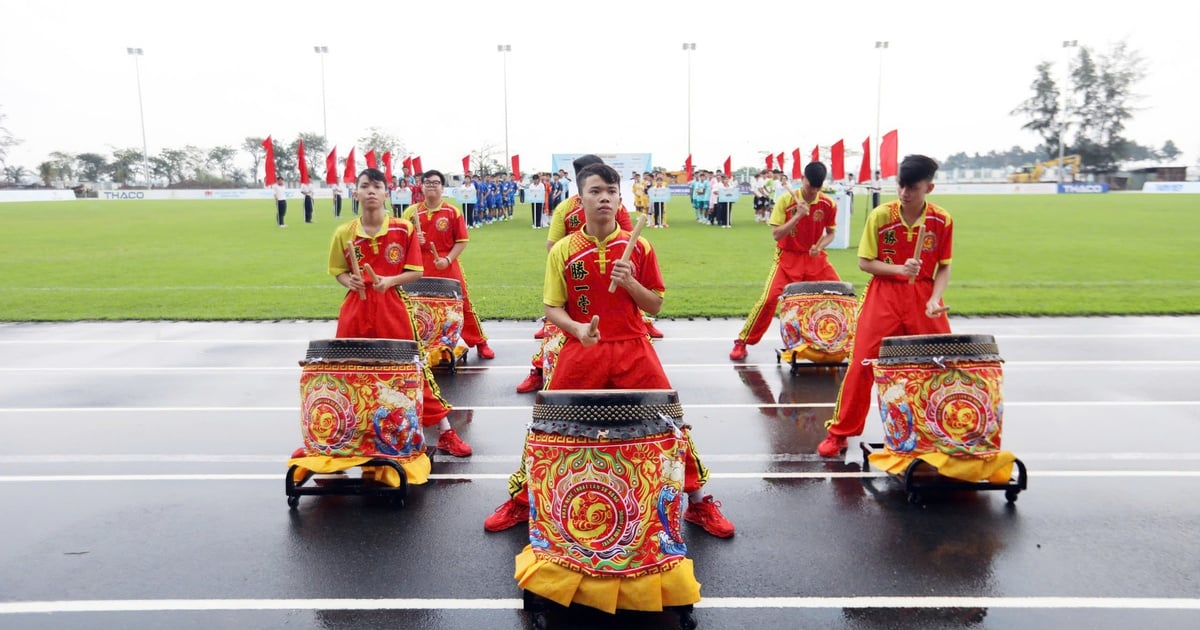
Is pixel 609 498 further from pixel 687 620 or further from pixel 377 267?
pixel 377 267

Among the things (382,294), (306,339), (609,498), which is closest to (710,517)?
(609,498)

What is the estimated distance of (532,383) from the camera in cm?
738

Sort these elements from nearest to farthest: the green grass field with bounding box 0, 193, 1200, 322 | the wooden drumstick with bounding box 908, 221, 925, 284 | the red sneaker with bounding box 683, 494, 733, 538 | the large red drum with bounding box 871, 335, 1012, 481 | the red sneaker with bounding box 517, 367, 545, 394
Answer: the red sneaker with bounding box 683, 494, 733, 538
the large red drum with bounding box 871, 335, 1012, 481
the wooden drumstick with bounding box 908, 221, 925, 284
the red sneaker with bounding box 517, 367, 545, 394
the green grass field with bounding box 0, 193, 1200, 322

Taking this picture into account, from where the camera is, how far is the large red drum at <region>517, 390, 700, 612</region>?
3.21m

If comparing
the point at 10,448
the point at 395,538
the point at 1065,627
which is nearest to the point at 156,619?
the point at 395,538

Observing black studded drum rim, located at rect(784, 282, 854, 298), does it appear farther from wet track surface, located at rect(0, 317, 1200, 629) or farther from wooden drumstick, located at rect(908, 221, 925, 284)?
wooden drumstick, located at rect(908, 221, 925, 284)

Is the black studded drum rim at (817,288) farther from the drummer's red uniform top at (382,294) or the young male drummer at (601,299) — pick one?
the young male drummer at (601,299)

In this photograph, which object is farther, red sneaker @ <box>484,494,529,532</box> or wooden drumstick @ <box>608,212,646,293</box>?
red sneaker @ <box>484,494,529,532</box>

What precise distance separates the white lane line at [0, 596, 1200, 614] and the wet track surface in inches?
0.5

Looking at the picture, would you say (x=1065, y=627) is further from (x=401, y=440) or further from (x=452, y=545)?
(x=401, y=440)

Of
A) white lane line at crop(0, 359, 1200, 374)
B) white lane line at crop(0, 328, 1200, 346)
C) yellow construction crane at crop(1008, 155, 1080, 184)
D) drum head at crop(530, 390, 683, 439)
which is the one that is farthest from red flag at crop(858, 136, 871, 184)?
yellow construction crane at crop(1008, 155, 1080, 184)

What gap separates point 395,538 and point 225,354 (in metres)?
5.70

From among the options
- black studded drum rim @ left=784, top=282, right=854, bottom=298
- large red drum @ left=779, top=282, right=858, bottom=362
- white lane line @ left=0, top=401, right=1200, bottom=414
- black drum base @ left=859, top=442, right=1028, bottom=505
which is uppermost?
black studded drum rim @ left=784, top=282, right=854, bottom=298

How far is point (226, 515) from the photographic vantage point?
4.59m
